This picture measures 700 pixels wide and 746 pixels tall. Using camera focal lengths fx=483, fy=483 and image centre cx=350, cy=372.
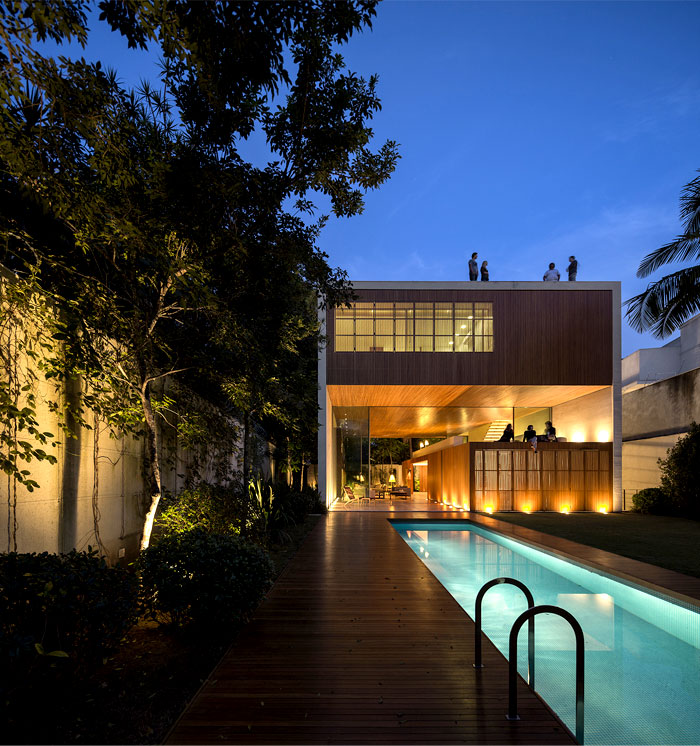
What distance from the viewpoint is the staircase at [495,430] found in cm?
2088

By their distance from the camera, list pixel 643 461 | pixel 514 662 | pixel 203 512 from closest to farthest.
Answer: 1. pixel 514 662
2. pixel 203 512
3. pixel 643 461

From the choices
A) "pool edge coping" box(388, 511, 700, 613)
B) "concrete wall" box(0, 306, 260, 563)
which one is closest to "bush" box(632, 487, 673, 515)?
"pool edge coping" box(388, 511, 700, 613)

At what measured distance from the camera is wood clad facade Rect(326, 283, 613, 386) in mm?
14766

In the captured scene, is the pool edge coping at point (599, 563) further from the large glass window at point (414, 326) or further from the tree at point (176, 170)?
the large glass window at point (414, 326)

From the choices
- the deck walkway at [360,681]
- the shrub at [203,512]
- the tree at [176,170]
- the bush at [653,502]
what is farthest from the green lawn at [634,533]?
the tree at [176,170]

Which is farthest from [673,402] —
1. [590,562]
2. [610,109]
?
[610,109]

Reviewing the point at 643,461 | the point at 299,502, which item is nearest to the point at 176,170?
the point at 299,502

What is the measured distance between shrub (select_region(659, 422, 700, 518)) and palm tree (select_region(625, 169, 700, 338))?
3.20m

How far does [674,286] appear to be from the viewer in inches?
468

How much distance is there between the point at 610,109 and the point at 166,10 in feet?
310

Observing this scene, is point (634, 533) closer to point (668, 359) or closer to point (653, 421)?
point (653, 421)

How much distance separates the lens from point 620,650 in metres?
4.86

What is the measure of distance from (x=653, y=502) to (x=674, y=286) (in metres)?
6.61

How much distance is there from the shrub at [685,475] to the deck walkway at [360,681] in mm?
10852
